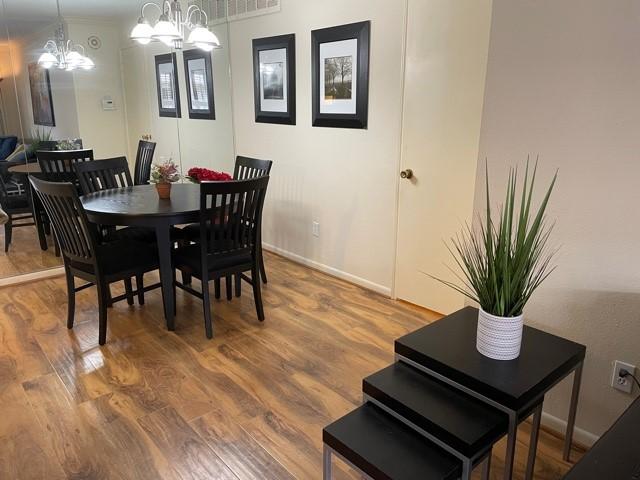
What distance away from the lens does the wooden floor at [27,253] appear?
4016 millimetres

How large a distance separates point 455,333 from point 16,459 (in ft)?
6.22

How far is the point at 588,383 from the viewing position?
6.41 ft

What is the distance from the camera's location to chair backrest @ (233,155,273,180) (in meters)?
3.52

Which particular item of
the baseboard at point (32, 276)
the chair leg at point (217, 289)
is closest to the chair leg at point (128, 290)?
the chair leg at point (217, 289)

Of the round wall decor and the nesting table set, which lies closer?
the nesting table set

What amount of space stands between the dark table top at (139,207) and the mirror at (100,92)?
42.7 inches

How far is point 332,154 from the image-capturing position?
12.5ft

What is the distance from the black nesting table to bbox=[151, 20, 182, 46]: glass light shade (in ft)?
8.05

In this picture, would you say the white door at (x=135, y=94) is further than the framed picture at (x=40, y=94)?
Yes

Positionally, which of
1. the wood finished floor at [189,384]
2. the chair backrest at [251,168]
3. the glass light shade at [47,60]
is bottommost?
the wood finished floor at [189,384]

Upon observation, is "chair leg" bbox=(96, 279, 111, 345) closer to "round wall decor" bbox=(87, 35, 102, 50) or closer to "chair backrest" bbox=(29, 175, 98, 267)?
"chair backrest" bbox=(29, 175, 98, 267)

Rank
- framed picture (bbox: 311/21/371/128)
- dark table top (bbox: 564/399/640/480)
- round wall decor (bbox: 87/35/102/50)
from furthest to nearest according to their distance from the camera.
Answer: round wall decor (bbox: 87/35/102/50) → framed picture (bbox: 311/21/371/128) → dark table top (bbox: 564/399/640/480)

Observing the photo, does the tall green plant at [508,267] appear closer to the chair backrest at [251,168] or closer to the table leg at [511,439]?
the table leg at [511,439]

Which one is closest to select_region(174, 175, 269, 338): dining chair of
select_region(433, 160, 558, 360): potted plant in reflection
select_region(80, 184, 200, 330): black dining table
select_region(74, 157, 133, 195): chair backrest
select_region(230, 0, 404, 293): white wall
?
select_region(80, 184, 200, 330): black dining table
